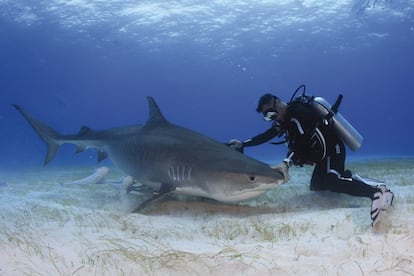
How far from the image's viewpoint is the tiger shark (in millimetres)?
5246

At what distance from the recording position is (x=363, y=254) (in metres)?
3.31

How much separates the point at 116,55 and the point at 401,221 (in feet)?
170

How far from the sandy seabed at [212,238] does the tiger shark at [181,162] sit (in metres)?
0.42

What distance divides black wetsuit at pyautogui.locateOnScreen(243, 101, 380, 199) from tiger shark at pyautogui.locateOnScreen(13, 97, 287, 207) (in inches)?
30.9

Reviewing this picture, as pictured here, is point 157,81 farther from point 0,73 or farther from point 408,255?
point 408,255

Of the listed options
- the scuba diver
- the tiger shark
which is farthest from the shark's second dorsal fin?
the scuba diver

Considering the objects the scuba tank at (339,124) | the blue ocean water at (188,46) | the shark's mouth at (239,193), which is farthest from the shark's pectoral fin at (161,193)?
the blue ocean water at (188,46)

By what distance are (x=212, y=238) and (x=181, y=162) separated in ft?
6.48

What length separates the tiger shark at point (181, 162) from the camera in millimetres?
5246

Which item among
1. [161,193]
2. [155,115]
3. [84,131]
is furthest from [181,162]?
[84,131]

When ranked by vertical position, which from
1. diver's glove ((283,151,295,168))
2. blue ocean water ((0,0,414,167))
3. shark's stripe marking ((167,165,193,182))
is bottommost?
shark's stripe marking ((167,165,193,182))

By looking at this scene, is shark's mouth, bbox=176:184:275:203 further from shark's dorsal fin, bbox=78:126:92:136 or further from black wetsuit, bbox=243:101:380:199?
shark's dorsal fin, bbox=78:126:92:136

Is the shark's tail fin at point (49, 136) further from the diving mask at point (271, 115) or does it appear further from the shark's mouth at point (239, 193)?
the diving mask at point (271, 115)

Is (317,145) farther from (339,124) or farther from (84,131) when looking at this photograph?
(84,131)
